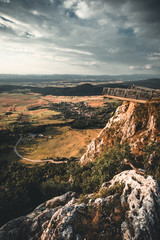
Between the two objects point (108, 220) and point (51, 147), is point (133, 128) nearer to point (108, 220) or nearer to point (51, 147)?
point (108, 220)

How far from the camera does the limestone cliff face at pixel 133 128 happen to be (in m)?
21.1

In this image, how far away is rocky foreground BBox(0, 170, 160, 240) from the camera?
9.21 meters

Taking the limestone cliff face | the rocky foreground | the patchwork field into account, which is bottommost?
the patchwork field

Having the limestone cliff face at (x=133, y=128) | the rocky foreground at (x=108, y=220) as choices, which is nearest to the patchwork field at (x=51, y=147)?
the limestone cliff face at (x=133, y=128)

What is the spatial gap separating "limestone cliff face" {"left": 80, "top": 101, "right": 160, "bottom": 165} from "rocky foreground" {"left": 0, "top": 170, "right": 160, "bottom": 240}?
10030mm

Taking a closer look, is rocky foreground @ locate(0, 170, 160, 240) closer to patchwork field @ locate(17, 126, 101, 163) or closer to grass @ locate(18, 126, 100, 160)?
patchwork field @ locate(17, 126, 101, 163)

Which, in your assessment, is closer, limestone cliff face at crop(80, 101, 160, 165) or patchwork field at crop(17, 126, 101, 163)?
limestone cliff face at crop(80, 101, 160, 165)

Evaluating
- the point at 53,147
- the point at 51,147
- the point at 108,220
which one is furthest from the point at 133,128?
the point at 51,147

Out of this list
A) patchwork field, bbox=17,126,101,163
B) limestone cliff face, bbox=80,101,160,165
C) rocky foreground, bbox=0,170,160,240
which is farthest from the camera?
patchwork field, bbox=17,126,101,163

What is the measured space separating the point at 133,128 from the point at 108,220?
18.2 metres

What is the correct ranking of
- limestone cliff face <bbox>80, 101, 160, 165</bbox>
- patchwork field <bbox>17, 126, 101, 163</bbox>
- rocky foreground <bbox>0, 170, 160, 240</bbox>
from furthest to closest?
patchwork field <bbox>17, 126, 101, 163</bbox> < limestone cliff face <bbox>80, 101, 160, 165</bbox> < rocky foreground <bbox>0, 170, 160, 240</bbox>

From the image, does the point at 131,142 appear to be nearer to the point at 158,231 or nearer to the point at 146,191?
the point at 146,191

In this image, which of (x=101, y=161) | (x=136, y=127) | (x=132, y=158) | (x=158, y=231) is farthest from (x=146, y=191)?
(x=136, y=127)

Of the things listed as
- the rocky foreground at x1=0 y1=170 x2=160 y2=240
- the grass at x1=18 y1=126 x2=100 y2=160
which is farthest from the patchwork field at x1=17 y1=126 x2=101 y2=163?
the rocky foreground at x1=0 y1=170 x2=160 y2=240
